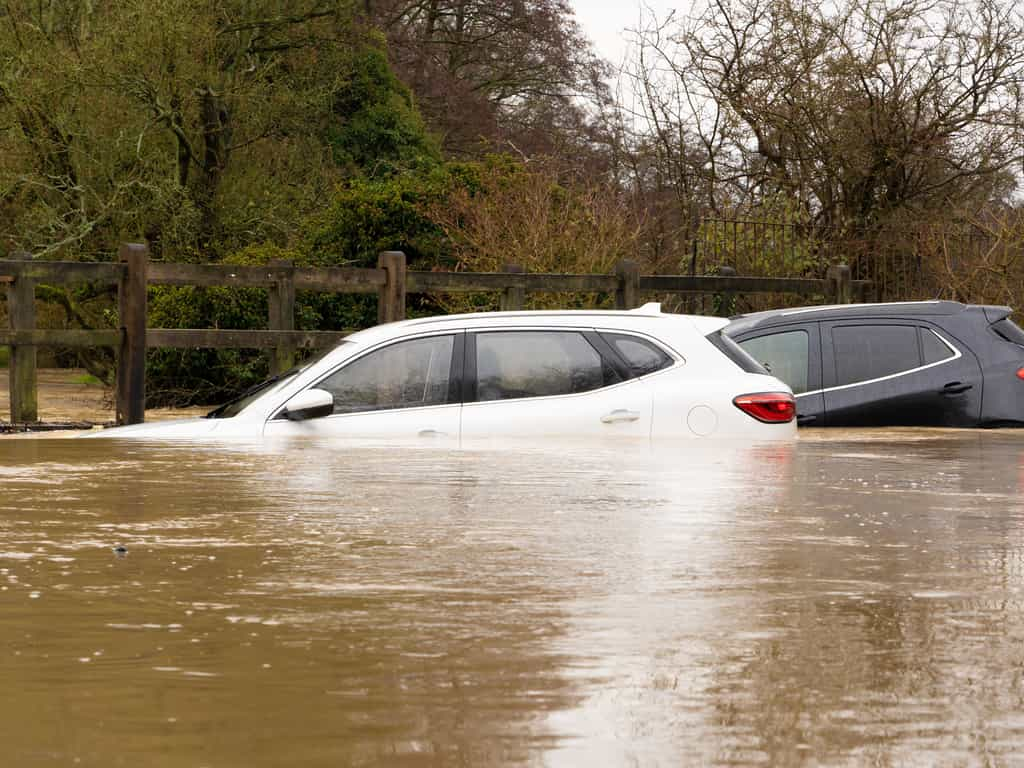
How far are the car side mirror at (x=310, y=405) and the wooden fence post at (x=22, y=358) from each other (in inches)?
246

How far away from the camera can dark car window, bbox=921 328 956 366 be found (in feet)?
41.8

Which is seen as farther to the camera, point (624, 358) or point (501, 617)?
point (624, 358)

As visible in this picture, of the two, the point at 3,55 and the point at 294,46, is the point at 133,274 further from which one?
the point at 294,46

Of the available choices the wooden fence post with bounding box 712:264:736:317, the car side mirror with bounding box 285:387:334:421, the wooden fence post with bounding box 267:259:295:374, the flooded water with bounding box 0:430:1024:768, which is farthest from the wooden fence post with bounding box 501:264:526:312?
the flooded water with bounding box 0:430:1024:768

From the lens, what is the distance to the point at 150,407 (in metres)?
20.6

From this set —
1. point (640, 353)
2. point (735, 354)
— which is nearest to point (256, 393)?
point (640, 353)

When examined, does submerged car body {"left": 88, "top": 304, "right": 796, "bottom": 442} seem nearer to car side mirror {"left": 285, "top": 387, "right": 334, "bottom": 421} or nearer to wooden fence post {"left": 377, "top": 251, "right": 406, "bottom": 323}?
car side mirror {"left": 285, "top": 387, "right": 334, "bottom": 421}

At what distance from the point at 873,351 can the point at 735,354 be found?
3.06 meters

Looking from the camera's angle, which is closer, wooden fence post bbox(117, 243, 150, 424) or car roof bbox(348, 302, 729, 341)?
car roof bbox(348, 302, 729, 341)

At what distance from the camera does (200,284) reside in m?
15.7

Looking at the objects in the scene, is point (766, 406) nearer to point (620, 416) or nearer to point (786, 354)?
point (620, 416)

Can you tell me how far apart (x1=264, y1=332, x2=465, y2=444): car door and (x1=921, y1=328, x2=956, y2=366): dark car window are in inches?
168

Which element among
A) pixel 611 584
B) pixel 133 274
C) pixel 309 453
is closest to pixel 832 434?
pixel 309 453

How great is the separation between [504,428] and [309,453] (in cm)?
111
